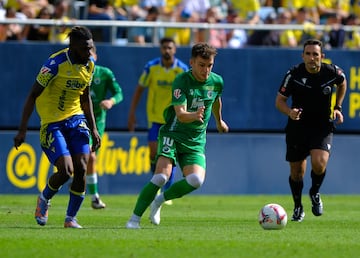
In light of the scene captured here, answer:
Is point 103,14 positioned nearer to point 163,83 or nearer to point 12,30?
point 12,30

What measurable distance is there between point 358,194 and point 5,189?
24.7 ft

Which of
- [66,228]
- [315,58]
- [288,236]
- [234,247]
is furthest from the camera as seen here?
[315,58]

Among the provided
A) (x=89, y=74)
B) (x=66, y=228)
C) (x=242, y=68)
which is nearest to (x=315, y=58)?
(x=89, y=74)

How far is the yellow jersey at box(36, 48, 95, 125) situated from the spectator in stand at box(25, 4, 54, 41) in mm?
8493

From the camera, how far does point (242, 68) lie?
69.9ft

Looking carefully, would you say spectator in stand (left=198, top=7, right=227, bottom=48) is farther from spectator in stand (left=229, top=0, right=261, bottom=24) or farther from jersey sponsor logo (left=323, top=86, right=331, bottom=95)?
jersey sponsor logo (left=323, top=86, right=331, bottom=95)

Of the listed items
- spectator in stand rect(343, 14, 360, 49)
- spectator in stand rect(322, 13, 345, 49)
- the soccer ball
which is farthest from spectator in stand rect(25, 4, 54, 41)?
the soccer ball

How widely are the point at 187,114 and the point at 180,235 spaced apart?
1.36 metres

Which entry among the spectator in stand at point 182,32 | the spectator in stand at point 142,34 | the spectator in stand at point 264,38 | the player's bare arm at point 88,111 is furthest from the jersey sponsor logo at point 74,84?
the spectator in stand at point 264,38

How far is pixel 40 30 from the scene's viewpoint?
20.4 meters

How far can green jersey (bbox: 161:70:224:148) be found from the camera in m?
11.7

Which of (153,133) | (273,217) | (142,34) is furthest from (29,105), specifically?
(142,34)

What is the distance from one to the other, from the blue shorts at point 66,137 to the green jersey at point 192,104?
0.95 meters

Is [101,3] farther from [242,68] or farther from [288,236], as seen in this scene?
[288,236]
